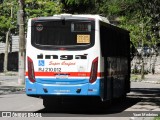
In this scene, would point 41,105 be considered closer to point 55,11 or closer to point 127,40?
point 127,40

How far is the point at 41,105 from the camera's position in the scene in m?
19.9

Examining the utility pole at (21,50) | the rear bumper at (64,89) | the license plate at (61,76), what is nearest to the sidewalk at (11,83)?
the utility pole at (21,50)

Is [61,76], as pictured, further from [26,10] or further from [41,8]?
[41,8]

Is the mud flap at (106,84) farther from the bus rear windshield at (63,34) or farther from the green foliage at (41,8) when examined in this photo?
the green foliage at (41,8)

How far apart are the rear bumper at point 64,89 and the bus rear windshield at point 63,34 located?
4.05 ft

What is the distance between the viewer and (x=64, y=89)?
55.4 ft

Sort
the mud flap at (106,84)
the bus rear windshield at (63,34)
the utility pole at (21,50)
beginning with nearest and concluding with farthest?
the bus rear windshield at (63,34), the mud flap at (106,84), the utility pole at (21,50)

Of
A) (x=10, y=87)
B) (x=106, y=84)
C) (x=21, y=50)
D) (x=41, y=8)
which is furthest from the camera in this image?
(x=41, y=8)

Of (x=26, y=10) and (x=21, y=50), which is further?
(x=26, y=10)

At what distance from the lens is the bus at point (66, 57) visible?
663 inches

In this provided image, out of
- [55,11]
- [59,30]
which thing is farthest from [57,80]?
[55,11]

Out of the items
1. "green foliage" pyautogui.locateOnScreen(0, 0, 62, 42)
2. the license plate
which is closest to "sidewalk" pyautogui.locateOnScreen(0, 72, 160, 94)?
"green foliage" pyautogui.locateOnScreen(0, 0, 62, 42)

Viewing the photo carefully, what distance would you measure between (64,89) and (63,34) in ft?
5.93

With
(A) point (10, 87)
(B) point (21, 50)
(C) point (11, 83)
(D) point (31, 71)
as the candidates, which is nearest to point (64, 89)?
(D) point (31, 71)
